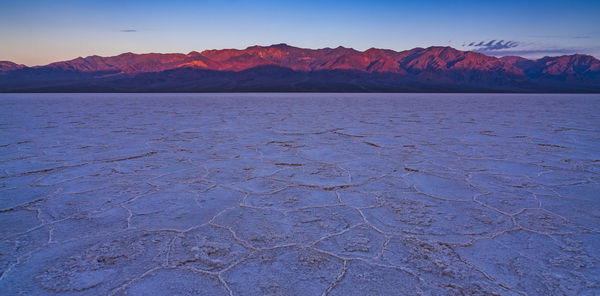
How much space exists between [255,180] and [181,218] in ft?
2.19

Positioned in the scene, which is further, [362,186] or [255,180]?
[255,180]

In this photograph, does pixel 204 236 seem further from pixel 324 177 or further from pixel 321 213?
pixel 324 177

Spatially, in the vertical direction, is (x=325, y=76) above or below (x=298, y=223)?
above

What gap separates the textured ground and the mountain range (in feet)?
130

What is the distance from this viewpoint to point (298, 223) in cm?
137

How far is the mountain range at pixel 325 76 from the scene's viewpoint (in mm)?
47728

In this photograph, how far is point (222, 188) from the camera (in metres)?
1.86

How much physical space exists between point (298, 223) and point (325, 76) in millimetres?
65936

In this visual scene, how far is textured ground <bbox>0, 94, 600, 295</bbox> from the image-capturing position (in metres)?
0.96

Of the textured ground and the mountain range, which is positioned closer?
the textured ground

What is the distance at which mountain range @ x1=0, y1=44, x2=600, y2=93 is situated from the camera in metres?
47.7

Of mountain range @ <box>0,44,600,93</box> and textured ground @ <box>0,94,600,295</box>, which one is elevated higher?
mountain range @ <box>0,44,600,93</box>

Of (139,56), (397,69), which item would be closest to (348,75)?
(397,69)

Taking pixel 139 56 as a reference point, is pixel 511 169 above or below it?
below
